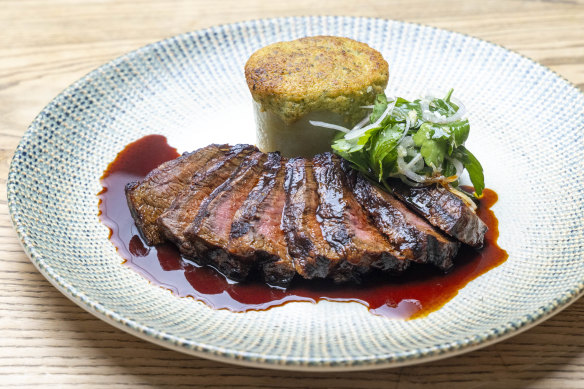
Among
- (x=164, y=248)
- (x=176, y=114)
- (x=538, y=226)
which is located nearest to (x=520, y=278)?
(x=538, y=226)

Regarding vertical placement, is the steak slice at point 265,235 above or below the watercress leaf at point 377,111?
below

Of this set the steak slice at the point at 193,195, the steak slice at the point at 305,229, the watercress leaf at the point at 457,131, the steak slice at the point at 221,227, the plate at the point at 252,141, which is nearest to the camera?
the plate at the point at 252,141

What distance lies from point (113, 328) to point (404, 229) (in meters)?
1.91

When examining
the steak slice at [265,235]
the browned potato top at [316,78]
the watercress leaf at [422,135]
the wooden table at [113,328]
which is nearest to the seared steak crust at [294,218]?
the steak slice at [265,235]

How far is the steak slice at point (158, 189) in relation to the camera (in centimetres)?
425

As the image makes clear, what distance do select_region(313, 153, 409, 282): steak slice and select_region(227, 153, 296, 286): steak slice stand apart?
28cm

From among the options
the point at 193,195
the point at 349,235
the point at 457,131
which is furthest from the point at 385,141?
the point at 193,195

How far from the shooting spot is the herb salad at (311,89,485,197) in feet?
13.6

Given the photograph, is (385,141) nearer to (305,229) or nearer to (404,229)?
(404,229)

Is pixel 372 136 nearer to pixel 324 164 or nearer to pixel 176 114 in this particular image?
pixel 324 164

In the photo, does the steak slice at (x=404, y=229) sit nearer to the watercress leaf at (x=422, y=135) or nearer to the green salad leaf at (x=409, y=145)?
the green salad leaf at (x=409, y=145)

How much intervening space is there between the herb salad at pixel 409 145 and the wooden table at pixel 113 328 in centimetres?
122

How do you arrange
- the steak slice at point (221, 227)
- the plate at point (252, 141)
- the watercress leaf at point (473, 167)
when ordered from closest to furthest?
1. the plate at point (252, 141)
2. the steak slice at point (221, 227)
3. the watercress leaf at point (473, 167)

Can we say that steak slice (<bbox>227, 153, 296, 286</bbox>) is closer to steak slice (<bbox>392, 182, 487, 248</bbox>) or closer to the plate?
the plate
